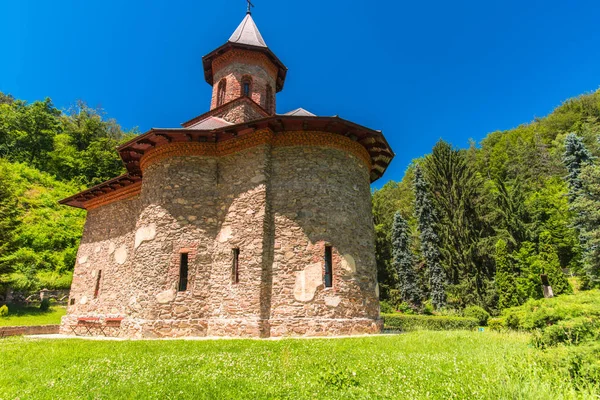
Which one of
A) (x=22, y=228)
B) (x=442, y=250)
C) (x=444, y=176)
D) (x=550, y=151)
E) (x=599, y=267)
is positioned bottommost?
(x=599, y=267)

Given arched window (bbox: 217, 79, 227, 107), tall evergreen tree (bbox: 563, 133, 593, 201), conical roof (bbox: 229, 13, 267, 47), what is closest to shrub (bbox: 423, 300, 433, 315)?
tall evergreen tree (bbox: 563, 133, 593, 201)

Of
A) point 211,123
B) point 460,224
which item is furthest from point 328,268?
point 460,224

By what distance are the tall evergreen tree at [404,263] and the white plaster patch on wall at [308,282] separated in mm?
19625

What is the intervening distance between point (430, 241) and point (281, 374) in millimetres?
23667

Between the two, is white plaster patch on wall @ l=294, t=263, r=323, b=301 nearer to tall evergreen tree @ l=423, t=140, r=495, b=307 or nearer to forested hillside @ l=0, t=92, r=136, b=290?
tall evergreen tree @ l=423, t=140, r=495, b=307

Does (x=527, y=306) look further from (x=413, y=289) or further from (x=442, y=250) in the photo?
(x=413, y=289)

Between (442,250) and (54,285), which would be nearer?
(54,285)

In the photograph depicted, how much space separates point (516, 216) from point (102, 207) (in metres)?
27.4

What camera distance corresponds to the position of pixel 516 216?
24.8m

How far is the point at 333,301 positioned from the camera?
10.0 meters

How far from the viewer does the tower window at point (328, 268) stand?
10.3 m

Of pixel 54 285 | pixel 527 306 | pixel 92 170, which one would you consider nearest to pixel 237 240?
pixel 527 306

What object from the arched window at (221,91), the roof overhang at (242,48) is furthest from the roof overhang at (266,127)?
the roof overhang at (242,48)

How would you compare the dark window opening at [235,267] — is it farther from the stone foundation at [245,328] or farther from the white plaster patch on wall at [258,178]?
the white plaster patch on wall at [258,178]
